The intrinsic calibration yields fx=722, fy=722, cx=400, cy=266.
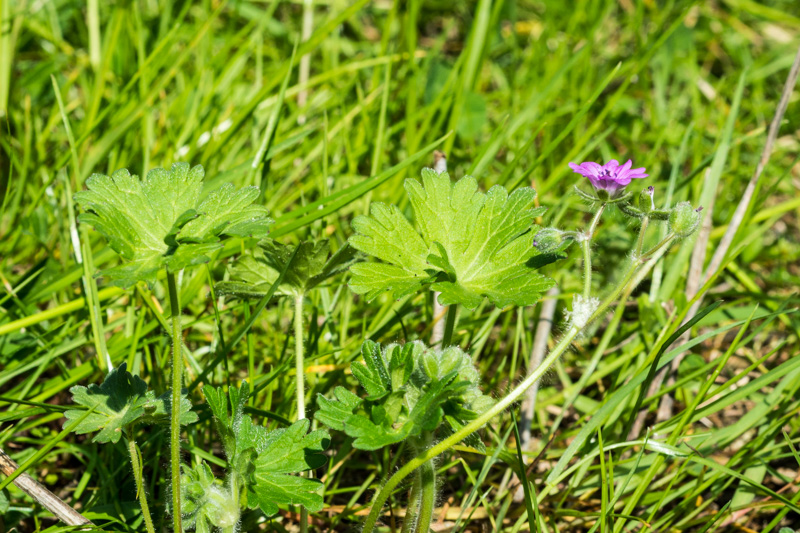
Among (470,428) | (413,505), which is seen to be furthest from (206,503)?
(470,428)

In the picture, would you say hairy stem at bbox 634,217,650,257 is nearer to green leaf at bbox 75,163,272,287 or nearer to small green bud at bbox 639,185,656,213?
small green bud at bbox 639,185,656,213

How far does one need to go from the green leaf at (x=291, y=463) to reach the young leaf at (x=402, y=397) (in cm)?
13

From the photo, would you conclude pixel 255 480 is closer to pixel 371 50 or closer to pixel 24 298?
pixel 24 298

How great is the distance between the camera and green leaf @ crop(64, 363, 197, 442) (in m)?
1.72

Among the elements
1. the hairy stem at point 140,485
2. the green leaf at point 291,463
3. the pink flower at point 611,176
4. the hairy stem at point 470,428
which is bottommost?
the hairy stem at point 140,485

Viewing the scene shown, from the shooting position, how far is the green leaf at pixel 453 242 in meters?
1.75

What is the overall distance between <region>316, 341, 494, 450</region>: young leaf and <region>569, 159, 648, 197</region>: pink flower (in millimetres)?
528

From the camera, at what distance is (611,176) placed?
67.4 inches

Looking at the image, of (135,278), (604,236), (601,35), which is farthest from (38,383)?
(601,35)

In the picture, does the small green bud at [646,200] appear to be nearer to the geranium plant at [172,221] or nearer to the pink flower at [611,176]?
the pink flower at [611,176]

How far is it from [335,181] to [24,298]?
1303 millimetres

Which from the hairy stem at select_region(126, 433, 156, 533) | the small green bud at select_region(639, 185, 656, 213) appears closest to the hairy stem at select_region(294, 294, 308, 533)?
the hairy stem at select_region(126, 433, 156, 533)

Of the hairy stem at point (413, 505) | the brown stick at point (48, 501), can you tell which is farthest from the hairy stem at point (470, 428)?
the brown stick at point (48, 501)

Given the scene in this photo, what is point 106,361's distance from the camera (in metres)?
2.09
